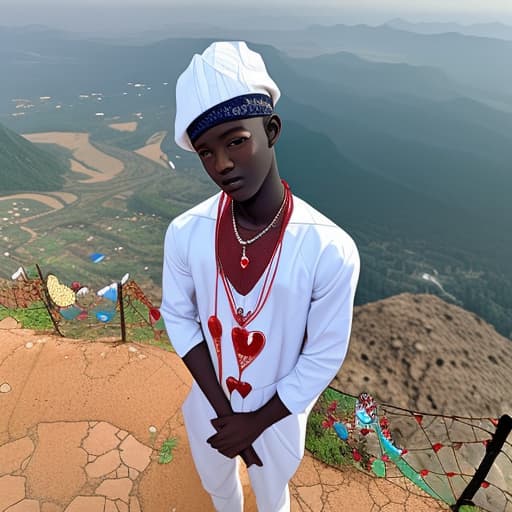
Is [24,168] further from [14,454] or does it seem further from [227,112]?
[227,112]

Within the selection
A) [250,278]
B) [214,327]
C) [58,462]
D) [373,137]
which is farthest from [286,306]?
[373,137]

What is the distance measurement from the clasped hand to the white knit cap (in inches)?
43.6

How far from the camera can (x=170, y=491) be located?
2713 mm

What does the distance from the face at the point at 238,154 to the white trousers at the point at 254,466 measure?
3.61ft

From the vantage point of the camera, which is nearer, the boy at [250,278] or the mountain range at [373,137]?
the boy at [250,278]

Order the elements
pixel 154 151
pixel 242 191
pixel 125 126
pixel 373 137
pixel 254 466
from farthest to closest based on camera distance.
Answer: pixel 373 137, pixel 125 126, pixel 154 151, pixel 254 466, pixel 242 191

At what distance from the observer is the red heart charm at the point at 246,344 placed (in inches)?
55.5

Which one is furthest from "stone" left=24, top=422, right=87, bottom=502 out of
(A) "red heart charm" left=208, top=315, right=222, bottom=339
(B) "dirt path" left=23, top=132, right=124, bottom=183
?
(B) "dirt path" left=23, top=132, right=124, bottom=183

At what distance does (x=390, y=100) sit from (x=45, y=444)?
118 m

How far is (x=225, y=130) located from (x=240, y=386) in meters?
1.03

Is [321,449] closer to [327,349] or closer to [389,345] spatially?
[327,349]

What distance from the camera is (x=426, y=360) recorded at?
5.56m

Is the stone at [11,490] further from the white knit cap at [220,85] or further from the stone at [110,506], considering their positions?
the white knit cap at [220,85]

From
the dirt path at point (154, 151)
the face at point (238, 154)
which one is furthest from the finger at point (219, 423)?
the dirt path at point (154, 151)
